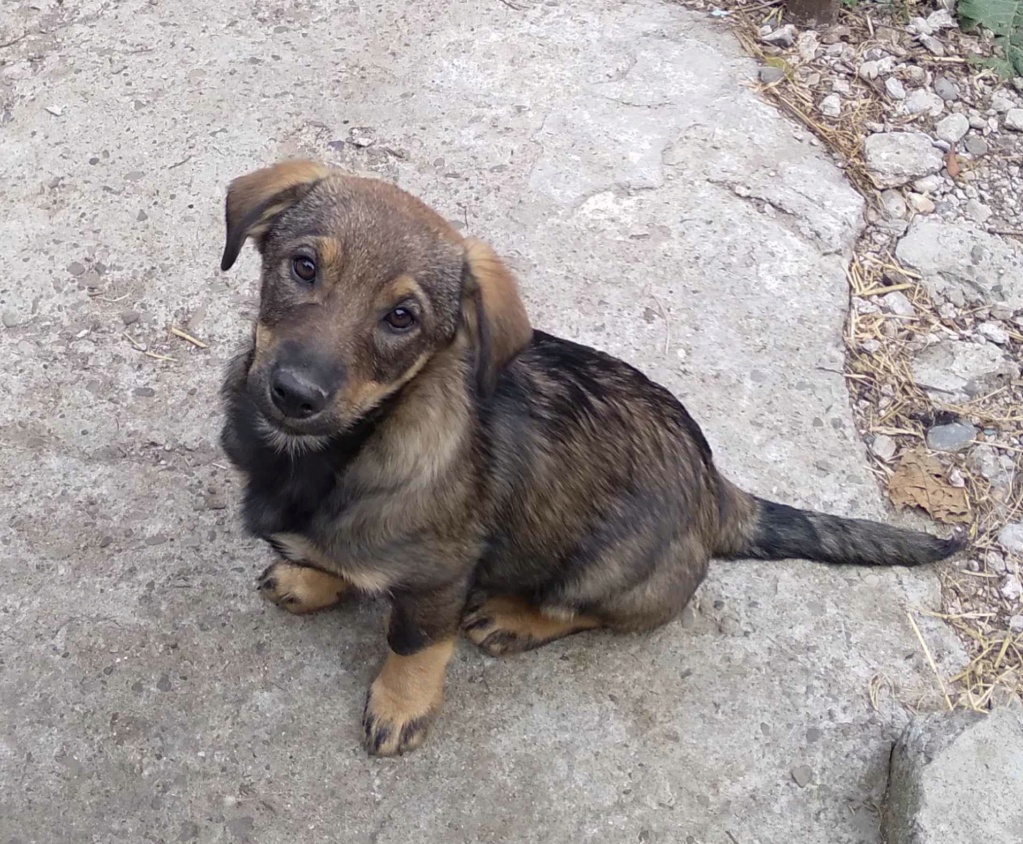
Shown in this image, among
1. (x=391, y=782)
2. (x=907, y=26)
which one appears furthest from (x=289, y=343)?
(x=907, y=26)

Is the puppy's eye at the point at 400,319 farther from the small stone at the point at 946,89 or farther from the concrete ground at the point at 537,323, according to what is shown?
the small stone at the point at 946,89

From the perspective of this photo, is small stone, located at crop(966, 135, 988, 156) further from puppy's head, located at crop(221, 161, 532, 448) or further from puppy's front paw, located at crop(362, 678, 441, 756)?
puppy's front paw, located at crop(362, 678, 441, 756)

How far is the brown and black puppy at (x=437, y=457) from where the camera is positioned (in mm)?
2416

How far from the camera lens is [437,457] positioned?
263 centimetres

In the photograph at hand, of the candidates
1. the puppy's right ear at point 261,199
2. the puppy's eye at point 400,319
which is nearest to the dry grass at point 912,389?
the puppy's eye at point 400,319

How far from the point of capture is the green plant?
17.2 ft

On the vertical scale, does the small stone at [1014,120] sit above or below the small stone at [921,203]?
above

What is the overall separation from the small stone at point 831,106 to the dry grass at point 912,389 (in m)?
0.03

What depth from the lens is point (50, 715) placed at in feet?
9.62

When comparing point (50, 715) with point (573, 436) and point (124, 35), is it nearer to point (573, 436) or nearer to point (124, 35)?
point (573, 436)

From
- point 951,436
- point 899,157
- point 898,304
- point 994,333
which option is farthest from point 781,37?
point 951,436

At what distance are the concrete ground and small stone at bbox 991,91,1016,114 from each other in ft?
3.74

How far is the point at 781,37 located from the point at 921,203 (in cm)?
128

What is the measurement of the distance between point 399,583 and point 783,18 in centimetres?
412
